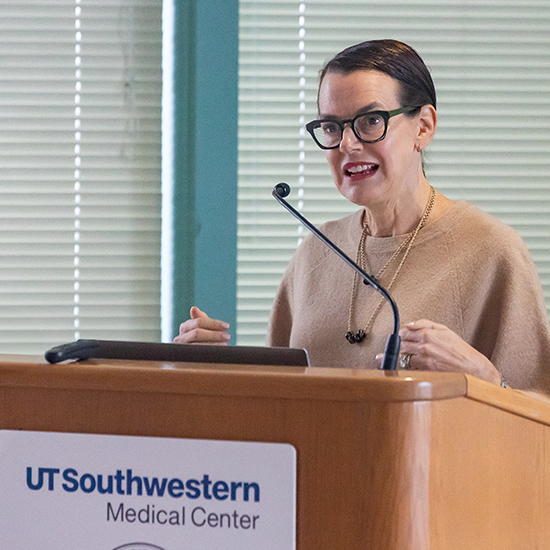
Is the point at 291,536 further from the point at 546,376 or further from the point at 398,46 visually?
the point at 398,46

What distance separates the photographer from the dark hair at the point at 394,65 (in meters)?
1.51

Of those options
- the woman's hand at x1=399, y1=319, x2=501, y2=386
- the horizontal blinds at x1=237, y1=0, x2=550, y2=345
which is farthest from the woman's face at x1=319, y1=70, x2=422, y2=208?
the horizontal blinds at x1=237, y1=0, x2=550, y2=345

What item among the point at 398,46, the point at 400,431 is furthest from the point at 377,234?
the point at 400,431

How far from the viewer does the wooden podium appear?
666 mm

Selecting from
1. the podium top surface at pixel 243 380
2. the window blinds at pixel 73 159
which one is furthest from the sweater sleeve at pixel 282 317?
the podium top surface at pixel 243 380

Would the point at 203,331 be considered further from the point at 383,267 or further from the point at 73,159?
the point at 73,159

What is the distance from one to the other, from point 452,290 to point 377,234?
0.27m

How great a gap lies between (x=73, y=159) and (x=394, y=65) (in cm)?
150

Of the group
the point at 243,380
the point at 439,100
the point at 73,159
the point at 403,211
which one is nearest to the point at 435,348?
the point at 243,380

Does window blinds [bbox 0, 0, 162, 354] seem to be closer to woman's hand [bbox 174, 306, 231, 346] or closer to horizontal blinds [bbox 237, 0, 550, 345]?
horizontal blinds [bbox 237, 0, 550, 345]

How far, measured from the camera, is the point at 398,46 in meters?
1.57

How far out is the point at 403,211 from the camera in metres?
1.62

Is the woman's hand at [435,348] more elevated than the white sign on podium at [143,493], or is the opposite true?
the woman's hand at [435,348]

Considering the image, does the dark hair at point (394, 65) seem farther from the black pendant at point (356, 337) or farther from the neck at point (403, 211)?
the black pendant at point (356, 337)
